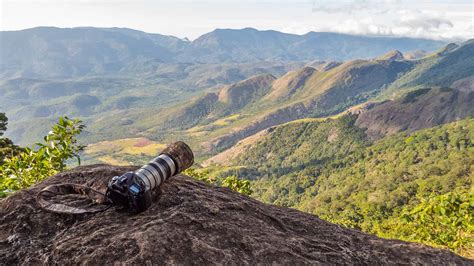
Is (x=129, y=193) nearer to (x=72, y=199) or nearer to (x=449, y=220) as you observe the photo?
(x=72, y=199)

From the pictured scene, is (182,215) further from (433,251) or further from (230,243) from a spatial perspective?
(433,251)

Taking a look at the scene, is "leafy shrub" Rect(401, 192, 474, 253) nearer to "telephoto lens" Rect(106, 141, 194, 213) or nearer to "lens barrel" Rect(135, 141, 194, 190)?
"lens barrel" Rect(135, 141, 194, 190)

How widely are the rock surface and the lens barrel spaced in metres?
0.49

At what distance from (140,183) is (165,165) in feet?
3.46

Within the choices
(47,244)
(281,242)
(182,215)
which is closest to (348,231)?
(281,242)

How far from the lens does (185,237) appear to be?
598 cm

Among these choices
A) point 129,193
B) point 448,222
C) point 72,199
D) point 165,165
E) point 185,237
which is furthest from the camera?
point 448,222

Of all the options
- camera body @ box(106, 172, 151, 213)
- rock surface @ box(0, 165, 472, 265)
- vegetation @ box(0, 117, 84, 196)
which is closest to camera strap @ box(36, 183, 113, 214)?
rock surface @ box(0, 165, 472, 265)

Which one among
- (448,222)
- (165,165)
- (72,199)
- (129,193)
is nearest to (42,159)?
(72,199)

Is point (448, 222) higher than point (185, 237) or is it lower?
lower

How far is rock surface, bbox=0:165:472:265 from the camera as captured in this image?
18.4ft

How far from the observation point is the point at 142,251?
17.8 feet

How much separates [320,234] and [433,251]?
7.28ft

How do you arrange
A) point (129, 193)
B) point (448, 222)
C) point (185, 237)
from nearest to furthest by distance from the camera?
point (185, 237)
point (129, 193)
point (448, 222)
